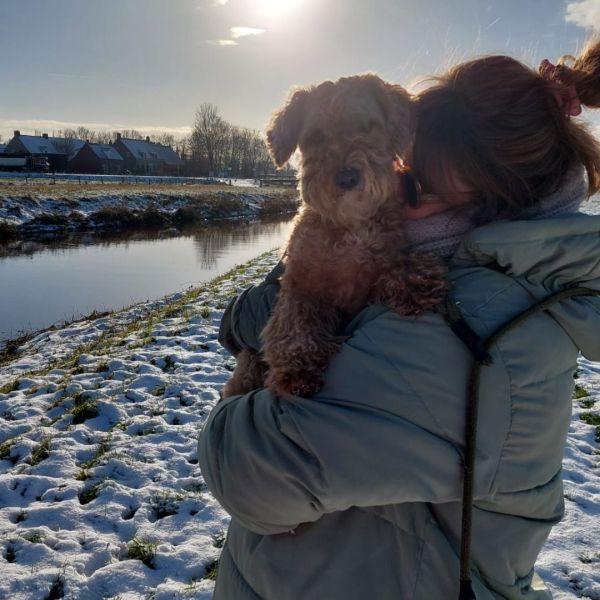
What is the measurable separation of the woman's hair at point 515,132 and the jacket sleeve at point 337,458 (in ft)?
2.16

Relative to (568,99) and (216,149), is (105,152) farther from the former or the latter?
(568,99)

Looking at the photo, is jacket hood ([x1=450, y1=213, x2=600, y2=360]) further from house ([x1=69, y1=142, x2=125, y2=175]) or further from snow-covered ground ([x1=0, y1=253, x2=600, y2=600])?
house ([x1=69, y1=142, x2=125, y2=175])

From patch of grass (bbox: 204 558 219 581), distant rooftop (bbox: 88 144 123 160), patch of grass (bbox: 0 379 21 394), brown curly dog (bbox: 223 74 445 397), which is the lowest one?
patch of grass (bbox: 204 558 219 581)

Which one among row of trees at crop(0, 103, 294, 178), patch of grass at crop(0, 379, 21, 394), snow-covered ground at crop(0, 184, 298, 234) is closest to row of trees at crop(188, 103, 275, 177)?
row of trees at crop(0, 103, 294, 178)

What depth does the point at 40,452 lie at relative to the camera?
16.4 ft

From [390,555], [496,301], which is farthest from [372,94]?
[390,555]

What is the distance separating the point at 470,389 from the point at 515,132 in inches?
30.9

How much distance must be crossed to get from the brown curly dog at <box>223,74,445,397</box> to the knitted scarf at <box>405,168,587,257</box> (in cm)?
9

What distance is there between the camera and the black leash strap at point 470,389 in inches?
50.2

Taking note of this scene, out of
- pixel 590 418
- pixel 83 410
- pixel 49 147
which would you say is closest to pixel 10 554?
pixel 83 410

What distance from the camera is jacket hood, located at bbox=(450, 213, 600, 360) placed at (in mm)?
1383

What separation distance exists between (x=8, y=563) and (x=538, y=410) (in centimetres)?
378

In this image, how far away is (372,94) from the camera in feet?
9.27

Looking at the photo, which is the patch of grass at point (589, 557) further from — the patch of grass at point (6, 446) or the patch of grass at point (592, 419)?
the patch of grass at point (6, 446)
